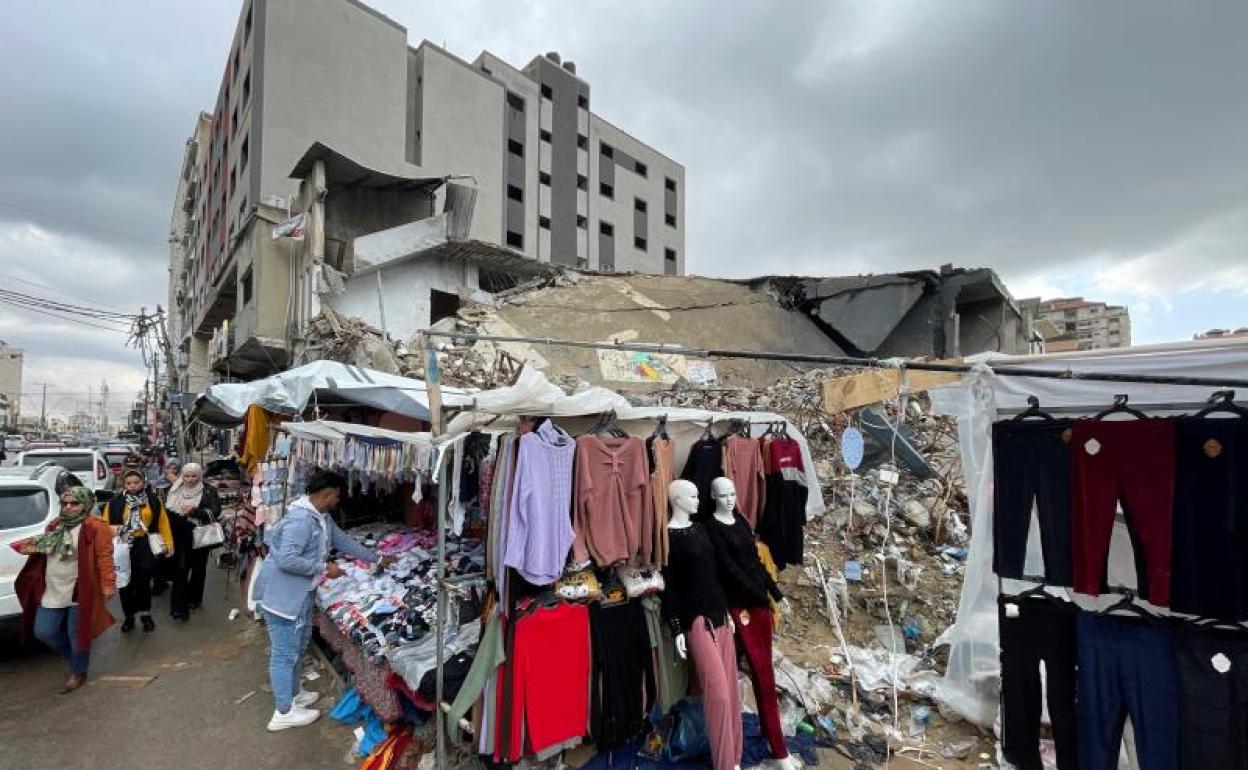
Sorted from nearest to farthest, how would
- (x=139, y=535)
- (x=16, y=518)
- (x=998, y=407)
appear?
1. (x=998, y=407)
2. (x=16, y=518)
3. (x=139, y=535)

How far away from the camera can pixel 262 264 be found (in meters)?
15.7

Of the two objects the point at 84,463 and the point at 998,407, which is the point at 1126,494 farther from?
the point at 84,463

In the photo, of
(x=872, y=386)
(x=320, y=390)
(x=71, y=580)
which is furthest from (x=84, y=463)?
(x=872, y=386)

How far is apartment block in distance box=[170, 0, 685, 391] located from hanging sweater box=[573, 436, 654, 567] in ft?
41.9

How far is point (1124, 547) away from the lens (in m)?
3.28

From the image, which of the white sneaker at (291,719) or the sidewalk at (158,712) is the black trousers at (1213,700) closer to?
the sidewalk at (158,712)

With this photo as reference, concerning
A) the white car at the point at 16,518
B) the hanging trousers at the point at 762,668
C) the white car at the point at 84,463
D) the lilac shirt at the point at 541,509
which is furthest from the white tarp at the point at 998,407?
the white car at the point at 84,463

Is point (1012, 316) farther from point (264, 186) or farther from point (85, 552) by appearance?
point (264, 186)

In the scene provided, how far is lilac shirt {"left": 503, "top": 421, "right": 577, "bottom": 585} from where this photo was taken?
3.62m

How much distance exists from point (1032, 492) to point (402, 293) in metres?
15.7

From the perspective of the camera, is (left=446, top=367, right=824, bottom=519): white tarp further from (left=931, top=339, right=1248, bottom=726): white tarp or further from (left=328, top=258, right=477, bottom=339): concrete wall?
(left=328, top=258, right=477, bottom=339): concrete wall

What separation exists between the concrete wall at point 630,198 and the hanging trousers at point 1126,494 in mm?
35386

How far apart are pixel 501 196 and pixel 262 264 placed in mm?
18065

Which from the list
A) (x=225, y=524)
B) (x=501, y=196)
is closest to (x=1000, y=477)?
(x=225, y=524)
